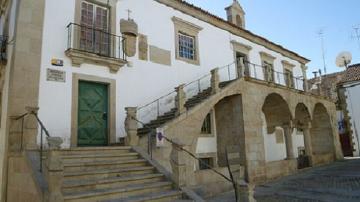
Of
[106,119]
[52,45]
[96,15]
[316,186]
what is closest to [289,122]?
[316,186]

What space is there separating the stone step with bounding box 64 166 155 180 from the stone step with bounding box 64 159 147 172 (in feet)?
0.86

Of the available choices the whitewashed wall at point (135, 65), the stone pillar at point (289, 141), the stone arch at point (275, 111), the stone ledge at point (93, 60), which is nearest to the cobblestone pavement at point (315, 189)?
the stone pillar at point (289, 141)

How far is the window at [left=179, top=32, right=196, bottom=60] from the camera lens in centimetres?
1372

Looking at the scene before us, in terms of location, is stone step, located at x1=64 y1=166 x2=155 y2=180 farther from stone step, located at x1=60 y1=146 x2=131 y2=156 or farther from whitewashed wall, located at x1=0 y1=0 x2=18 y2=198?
whitewashed wall, located at x1=0 y1=0 x2=18 y2=198

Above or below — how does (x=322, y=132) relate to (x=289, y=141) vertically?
above

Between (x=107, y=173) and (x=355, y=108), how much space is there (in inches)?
878

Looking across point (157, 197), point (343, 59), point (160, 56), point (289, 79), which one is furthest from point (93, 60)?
point (343, 59)

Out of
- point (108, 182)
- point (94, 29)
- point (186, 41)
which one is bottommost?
point (108, 182)

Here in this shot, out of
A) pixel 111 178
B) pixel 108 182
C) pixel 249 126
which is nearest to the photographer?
pixel 108 182

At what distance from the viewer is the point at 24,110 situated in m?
8.52

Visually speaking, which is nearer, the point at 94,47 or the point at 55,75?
the point at 55,75

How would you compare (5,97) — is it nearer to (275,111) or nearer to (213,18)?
(213,18)

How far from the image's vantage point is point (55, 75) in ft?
30.9

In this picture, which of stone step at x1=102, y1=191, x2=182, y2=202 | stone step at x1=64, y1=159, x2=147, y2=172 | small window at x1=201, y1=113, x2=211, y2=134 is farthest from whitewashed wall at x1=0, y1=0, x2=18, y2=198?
small window at x1=201, y1=113, x2=211, y2=134
